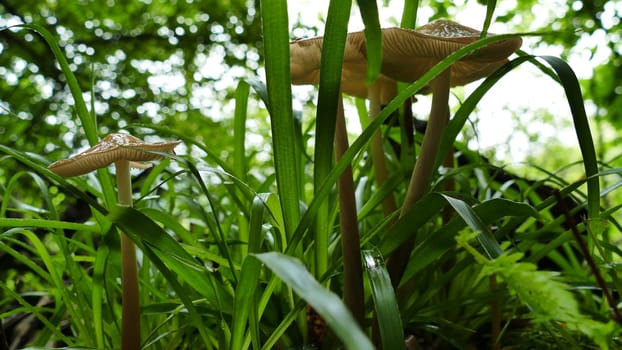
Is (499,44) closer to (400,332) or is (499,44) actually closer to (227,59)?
(400,332)

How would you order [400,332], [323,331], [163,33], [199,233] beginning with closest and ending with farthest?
[400,332] < [323,331] < [199,233] < [163,33]

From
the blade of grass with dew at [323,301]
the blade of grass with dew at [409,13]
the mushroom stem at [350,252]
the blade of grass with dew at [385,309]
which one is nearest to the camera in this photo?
the blade of grass with dew at [323,301]

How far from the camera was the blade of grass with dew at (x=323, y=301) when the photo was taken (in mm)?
264

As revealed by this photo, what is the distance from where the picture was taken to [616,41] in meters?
1.98

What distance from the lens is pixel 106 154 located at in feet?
1.90

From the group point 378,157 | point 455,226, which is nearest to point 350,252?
point 455,226

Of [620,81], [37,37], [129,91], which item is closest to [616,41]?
[620,81]

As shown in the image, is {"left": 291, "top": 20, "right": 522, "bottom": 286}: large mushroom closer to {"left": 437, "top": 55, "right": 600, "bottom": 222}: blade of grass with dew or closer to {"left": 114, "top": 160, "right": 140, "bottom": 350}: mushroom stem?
{"left": 437, "top": 55, "right": 600, "bottom": 222}: blade of grass with dew

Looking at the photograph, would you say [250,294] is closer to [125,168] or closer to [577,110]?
[125,168]

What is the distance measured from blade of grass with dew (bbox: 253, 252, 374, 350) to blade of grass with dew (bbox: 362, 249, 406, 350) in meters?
0.12

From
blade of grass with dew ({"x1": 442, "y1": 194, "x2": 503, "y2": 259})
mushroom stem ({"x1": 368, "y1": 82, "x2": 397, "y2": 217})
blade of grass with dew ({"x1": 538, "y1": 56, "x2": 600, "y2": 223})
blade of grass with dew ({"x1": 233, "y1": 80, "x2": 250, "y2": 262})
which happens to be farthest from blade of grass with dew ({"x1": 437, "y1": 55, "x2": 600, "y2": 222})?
blade of grass with dew ({"x1": 233, "y1": 80, "x2": 250, "y2": 262})

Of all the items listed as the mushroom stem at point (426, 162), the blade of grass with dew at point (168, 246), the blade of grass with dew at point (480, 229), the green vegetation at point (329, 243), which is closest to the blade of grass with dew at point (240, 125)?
the green vegetation at point (329, 243)

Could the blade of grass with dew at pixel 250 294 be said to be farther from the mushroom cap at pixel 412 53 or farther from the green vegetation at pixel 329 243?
the mushroom cap at pixel 412 53

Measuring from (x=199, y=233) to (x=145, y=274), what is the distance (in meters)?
0.31
